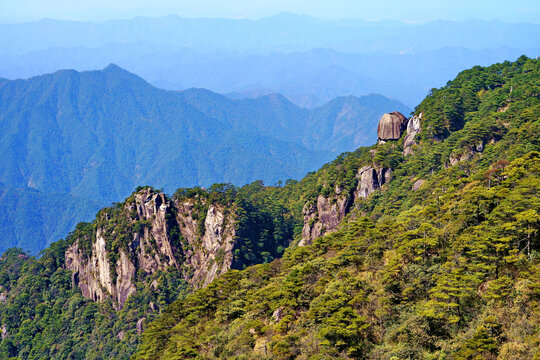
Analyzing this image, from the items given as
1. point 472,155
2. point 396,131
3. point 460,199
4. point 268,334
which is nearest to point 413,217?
point 460,199

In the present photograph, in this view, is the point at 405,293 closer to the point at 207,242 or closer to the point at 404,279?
the point at 404,279

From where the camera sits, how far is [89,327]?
101m

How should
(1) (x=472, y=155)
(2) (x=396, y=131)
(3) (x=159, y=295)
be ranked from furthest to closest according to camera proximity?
(2) (x=396, y=131)
(3) (x=159, y=295)
(1) (x=472, y=155)

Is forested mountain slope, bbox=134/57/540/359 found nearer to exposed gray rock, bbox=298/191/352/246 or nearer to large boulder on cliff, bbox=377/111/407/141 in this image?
exposed gray rock, bbox=298/191/352/246

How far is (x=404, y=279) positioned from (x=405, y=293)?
176cm

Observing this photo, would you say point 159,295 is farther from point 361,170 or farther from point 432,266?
point 432,266

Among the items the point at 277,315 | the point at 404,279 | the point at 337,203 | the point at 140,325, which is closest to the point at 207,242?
the point at 140,325

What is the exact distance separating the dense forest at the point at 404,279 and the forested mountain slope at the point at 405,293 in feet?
0.40

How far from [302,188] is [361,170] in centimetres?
3388

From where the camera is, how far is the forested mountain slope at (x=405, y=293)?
34.6 meters

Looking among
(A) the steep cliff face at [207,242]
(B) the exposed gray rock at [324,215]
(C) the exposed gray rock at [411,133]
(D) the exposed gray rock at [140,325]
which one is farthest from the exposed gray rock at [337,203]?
(D) the exposed gray rock at [140,325]

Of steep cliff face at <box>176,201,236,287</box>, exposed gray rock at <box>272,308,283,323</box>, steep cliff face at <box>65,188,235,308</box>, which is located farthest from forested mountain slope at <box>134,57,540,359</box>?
steep cliff face at <box>65,188,235,308</box>

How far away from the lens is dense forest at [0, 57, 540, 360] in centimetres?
3575

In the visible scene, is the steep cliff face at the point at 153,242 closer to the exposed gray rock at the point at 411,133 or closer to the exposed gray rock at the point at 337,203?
the exposed gray rock at the point at 337,203
